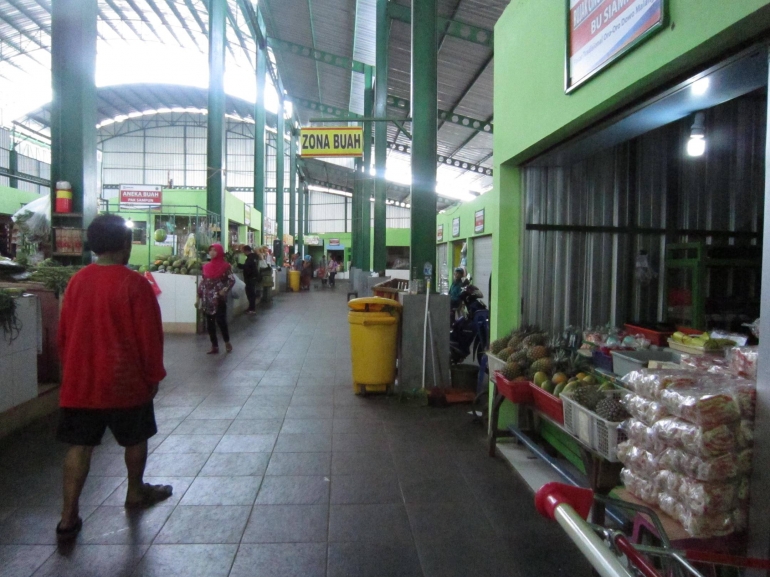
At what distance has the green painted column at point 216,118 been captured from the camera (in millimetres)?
14594

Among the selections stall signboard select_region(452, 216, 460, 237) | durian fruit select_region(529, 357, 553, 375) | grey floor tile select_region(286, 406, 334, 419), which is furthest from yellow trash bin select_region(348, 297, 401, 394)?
stall signboard select_region(452, 216, 460, 237)

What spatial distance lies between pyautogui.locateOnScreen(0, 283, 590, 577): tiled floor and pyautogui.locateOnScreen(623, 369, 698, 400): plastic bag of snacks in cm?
106

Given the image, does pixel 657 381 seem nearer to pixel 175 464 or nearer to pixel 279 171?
pixel 175 464

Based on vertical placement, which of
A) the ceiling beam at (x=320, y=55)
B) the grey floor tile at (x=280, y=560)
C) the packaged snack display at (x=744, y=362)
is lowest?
the grey floor tile at (x=280, y=560)

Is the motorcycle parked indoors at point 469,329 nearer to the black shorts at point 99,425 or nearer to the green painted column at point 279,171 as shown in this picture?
the black shorts at point 99,425

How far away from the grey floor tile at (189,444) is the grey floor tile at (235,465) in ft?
0.72

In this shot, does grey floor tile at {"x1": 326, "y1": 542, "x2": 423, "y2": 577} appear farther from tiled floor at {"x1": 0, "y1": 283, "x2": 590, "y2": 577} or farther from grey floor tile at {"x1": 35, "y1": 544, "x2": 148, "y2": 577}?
grey floor tile at {"x1": 35, "y1": 544, "x2": 148, "y2": 577}

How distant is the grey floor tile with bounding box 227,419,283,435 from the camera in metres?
5.38

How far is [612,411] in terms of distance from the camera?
3.10 metres

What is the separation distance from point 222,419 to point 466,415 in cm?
252

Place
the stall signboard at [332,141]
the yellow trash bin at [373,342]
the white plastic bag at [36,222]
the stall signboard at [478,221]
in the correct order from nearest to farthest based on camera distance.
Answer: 1. the yellow trash bin at [373,342]
2. the white plastic bag at [36,222]
3. the stall signboard at [332,141]
4. the stall signboard at [478,221]

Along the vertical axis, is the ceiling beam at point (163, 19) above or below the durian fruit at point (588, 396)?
above

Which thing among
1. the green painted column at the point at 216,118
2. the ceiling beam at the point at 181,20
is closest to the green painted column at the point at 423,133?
the green painted column at the point at 216,118

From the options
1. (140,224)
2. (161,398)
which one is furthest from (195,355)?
(140,224)
